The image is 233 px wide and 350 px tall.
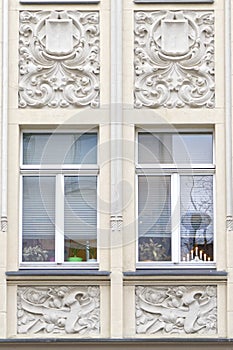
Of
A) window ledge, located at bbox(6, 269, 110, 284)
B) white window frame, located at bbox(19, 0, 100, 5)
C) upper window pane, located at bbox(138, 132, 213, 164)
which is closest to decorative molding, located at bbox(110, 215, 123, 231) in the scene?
window ledge, located at bbox(6, 269, 110, 284)

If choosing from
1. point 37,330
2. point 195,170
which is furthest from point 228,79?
point 37,330

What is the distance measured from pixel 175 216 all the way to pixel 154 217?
33 centimetres

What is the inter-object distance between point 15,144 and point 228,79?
11.5 ft

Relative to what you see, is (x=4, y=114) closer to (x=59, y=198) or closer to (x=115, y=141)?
(x=59, y=198)

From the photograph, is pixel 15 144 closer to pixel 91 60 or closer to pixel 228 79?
pixel 91 60

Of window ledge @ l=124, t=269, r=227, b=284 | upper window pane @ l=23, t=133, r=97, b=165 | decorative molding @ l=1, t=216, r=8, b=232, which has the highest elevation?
upper window pane @ l=23, t=133, r=97, b=165

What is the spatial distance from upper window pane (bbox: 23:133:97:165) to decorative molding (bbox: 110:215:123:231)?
107 cm

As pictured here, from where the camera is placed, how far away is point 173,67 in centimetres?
2081

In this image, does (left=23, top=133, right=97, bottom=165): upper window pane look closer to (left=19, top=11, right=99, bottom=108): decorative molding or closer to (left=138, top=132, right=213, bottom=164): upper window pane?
(left=19, top=11, right=99, bottom=108): decorative molding

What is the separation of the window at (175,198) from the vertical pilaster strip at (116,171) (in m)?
0.46

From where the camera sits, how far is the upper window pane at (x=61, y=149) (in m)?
21.0

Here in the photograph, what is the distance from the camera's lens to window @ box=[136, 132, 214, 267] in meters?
20.7

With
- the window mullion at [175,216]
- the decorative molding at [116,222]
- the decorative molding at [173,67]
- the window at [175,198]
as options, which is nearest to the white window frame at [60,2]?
the decorative molding at [173,67]

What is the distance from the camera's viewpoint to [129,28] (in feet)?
68.6
